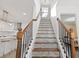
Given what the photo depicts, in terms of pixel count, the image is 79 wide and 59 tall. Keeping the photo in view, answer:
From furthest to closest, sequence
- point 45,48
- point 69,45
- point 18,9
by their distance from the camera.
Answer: point 18,9 < point 45,48 < point 69,45

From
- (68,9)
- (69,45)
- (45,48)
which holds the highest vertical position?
(68,9)

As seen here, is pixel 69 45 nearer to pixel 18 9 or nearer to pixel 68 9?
pixel 68 9

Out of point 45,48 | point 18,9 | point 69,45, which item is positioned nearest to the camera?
point 69,45

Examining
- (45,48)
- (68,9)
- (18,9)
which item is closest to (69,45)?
(45,48)

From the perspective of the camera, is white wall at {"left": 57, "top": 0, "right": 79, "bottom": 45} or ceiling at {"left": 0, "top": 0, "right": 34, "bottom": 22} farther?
white wall at {"left": 57, "top": 0, "right": 79, "bottom": 45}

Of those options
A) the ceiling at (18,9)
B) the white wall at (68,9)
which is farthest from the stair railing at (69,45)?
the ceiling at (18,9)

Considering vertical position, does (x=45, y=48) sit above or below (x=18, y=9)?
below

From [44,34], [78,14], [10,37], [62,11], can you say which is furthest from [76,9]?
[10,37]

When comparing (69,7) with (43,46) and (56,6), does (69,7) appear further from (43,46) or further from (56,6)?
(43,46)

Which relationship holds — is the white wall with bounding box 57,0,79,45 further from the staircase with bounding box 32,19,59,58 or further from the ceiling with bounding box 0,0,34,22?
the staircase with bounding box 32,19,59,58

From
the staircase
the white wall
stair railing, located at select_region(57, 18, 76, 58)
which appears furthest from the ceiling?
stair railing, located at select_region(57, 18, 76, 58)

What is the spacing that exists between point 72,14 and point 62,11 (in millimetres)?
583

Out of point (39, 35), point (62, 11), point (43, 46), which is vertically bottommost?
point (43, 46)

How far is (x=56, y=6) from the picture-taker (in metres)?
5.89
